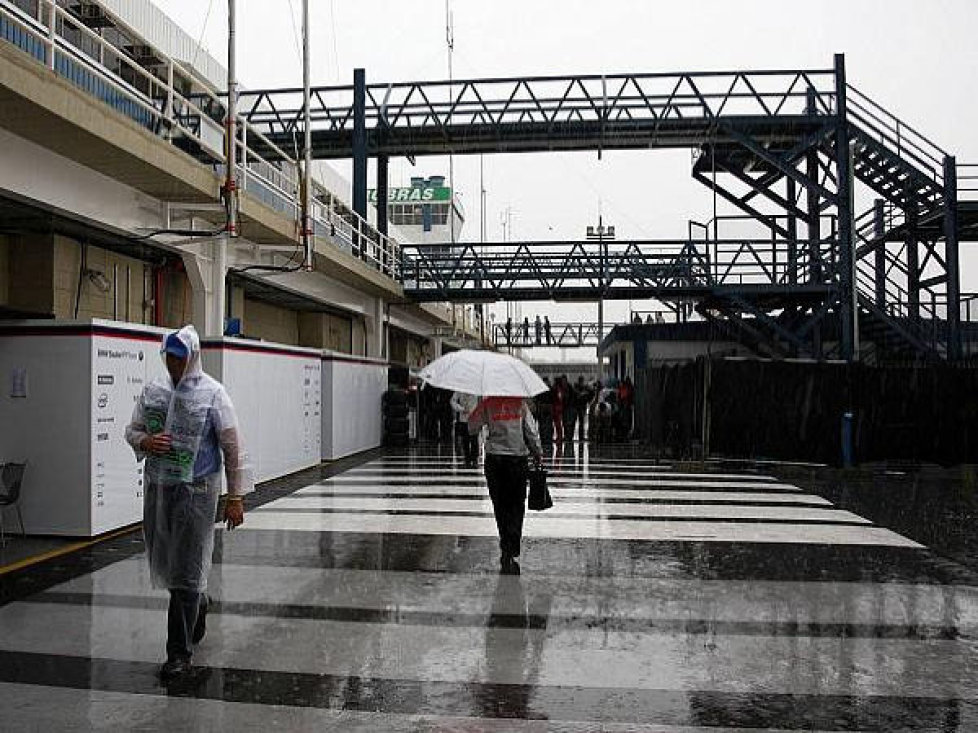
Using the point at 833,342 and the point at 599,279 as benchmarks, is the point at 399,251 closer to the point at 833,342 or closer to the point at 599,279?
the point at 599,279

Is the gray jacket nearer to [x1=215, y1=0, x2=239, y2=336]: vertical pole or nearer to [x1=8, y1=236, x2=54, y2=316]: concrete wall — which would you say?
[x1=215, y1=0, x2=239, y2=336]: vertical pole

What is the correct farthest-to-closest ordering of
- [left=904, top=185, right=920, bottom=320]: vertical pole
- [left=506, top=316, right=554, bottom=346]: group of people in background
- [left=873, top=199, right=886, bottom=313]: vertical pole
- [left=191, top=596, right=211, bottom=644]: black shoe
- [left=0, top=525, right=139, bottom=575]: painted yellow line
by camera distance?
[left=506, top=316, right=554, bottom=346]: group of people in background < [left=873, top=199, right=886, bottom=313]: vertical pole < [left=904, top=185, right=920, bottom=320]: vertical pole < [left=0, top=525, right=139, bottom=575]: painted yellow line < [left=191, top=596, right=211, bottom=644]: black shoe

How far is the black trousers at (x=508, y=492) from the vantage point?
315 inches

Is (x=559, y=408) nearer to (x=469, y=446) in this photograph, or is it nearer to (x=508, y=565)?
(x=469, y=446)

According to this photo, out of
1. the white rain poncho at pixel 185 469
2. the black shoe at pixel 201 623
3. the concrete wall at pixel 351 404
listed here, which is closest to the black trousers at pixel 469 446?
the concrete wall at pixel 351 404

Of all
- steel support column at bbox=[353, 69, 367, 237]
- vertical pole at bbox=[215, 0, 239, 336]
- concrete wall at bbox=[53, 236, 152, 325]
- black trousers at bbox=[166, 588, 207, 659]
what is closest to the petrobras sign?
steel support column at bbox=[353, 69, 367, 237]

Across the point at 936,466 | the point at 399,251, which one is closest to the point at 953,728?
the point at 936,466

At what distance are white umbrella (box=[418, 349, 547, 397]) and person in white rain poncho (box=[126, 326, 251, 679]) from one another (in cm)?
262

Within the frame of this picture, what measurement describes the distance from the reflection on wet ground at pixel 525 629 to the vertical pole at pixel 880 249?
15.7 meters

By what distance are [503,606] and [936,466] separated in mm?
13195

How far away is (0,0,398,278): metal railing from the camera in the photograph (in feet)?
30.2

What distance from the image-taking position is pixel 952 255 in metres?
23.6

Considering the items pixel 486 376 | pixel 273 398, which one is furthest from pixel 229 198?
pixel 486 376

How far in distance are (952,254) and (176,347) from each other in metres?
23.2
